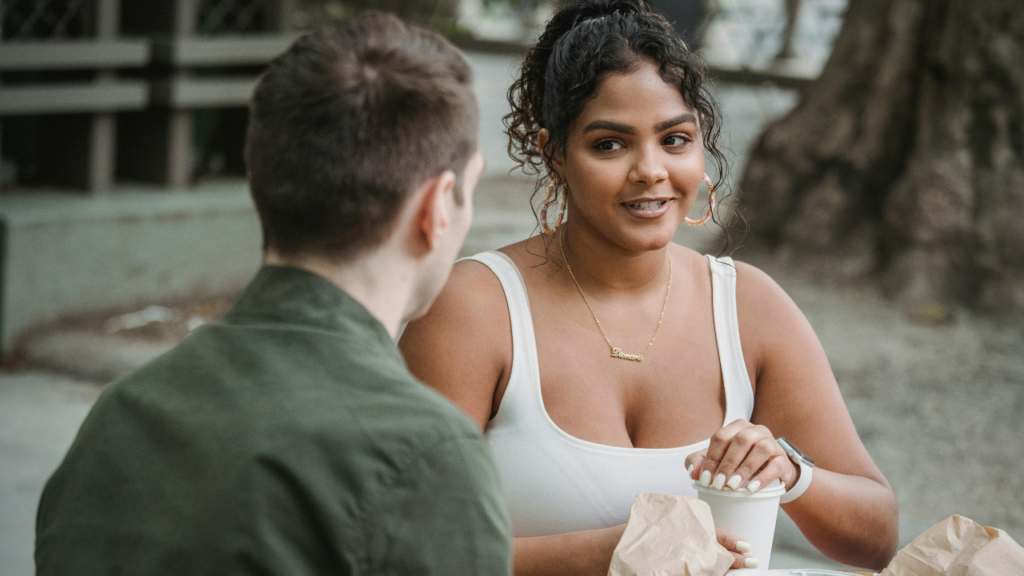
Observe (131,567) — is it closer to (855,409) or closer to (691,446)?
(691,446)

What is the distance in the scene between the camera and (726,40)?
54.9 ft

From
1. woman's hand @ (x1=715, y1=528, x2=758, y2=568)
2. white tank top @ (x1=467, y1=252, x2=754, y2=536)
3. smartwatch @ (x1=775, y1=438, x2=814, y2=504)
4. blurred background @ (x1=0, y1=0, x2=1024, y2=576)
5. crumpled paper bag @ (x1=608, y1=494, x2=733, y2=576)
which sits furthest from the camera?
blurred background @ (x1=0, y1=0, x2=1024, y2=576)

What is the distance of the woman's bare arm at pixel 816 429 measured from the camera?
179 cm

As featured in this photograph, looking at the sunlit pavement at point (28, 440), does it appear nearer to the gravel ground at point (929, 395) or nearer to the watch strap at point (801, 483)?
the watch strap at point (801, 483)

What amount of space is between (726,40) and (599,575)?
52.9 ft

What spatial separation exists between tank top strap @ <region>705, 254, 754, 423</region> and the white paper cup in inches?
17.7

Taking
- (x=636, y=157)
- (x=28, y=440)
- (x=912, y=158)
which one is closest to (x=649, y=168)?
(x=636, y=157)

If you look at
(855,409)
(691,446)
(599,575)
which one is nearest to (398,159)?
(599,575)

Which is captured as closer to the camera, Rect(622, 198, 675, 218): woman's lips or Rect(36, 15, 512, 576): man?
Rect(36, 15, 512, 576): man

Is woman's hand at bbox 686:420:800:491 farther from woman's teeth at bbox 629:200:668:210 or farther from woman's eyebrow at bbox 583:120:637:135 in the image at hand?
woman's eyebrow at bbox 583:120:637:135

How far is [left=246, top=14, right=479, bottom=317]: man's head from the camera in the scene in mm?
1047

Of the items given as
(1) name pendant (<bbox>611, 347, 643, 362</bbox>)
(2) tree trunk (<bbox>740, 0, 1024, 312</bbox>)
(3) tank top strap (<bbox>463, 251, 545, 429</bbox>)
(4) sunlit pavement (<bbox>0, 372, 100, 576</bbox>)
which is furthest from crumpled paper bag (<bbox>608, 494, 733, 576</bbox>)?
(2) tree trunk (<bbox>740, 0, 1024, 312</bbox>)

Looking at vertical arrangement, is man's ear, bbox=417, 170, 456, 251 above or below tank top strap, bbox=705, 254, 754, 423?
above

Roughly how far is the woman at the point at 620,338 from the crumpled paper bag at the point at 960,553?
319 mm
